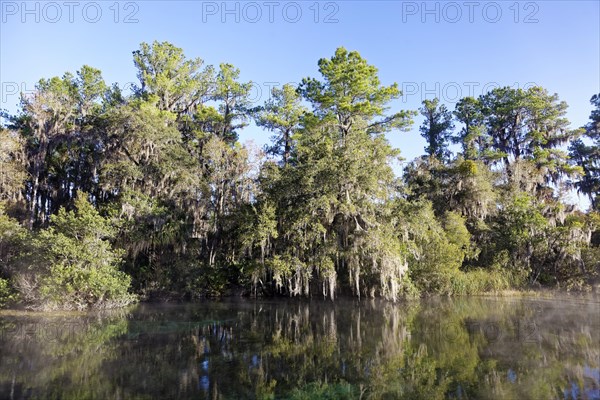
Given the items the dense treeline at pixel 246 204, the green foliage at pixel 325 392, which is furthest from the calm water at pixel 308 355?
the dense treeline at pixel 246 204

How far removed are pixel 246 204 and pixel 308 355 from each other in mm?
15129

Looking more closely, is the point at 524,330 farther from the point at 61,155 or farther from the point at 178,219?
the point at 61,155

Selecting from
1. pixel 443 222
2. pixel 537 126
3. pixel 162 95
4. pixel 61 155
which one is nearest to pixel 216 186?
pixel 162 95

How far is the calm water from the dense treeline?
13.4 feet

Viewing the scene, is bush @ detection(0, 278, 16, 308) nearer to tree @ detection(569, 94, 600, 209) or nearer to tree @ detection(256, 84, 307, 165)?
tree @ detection(256, 84, 307, 165)

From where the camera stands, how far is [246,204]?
24.7m

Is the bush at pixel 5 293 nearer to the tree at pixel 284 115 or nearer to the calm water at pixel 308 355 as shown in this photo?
the calm water at pixel 308 355

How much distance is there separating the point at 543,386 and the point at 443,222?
1858 cm

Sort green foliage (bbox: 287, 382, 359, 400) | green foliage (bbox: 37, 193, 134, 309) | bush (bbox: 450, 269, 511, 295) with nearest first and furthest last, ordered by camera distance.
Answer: green foliage (bbox: 287, 382, 359, 400), green foliage (bbox: 37, 193, 134, 309), bush (bbox: 450, 269, 511, 295)

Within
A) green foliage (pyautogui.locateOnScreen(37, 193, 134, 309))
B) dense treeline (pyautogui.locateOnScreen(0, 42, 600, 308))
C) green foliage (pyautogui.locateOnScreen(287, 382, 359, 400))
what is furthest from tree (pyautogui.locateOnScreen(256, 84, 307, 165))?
green foliage (pyautogui.locateOnScreen(287, 382, 359, 400))

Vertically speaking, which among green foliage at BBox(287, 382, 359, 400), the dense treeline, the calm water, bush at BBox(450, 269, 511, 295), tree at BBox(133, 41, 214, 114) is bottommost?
green foliage at BBox(287, 382, 359, 400)

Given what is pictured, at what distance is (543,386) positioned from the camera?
7.70 m

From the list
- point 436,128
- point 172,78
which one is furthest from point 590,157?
point 172,78

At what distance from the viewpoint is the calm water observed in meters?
7.77
